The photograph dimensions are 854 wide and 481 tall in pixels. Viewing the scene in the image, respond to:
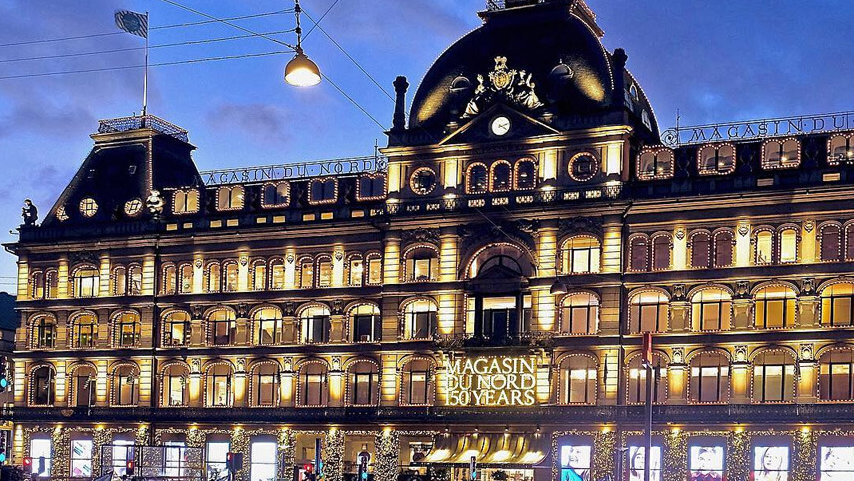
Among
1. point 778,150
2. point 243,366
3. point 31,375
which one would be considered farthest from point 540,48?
point 31,375

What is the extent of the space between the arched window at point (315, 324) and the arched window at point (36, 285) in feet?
69.7

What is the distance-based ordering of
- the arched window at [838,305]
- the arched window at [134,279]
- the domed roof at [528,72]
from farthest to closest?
the arched window at [134,279], the domed roof at [528,72], the arched window at [838,305]

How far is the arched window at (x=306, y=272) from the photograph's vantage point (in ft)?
309

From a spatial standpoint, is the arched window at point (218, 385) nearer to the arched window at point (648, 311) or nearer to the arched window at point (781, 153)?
the arched window at point (648, 311)

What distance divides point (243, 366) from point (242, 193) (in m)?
11.9

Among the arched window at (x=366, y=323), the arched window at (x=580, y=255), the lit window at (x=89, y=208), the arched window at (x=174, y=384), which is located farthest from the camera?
the lit window at (x=89, y=208)

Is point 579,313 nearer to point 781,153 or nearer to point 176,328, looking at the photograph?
point 781,153

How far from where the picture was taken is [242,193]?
98.1 meters

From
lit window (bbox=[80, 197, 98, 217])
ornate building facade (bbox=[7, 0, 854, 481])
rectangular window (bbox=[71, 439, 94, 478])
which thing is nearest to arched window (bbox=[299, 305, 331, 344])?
ornate building facade (bbox=[7, 0, 854, 481])

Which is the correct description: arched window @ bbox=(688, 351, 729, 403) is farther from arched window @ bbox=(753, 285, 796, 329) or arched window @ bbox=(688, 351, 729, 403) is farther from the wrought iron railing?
the wrought iron railing

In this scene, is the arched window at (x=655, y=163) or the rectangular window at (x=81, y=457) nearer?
the arched window at (x=655, y=163)

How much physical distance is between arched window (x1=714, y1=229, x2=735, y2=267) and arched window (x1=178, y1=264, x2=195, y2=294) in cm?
3640

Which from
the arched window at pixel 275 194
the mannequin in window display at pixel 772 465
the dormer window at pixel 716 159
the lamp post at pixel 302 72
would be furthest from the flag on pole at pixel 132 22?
the lamp post at pixel 302 72

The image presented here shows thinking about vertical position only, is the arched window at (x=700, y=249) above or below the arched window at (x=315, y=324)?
above
